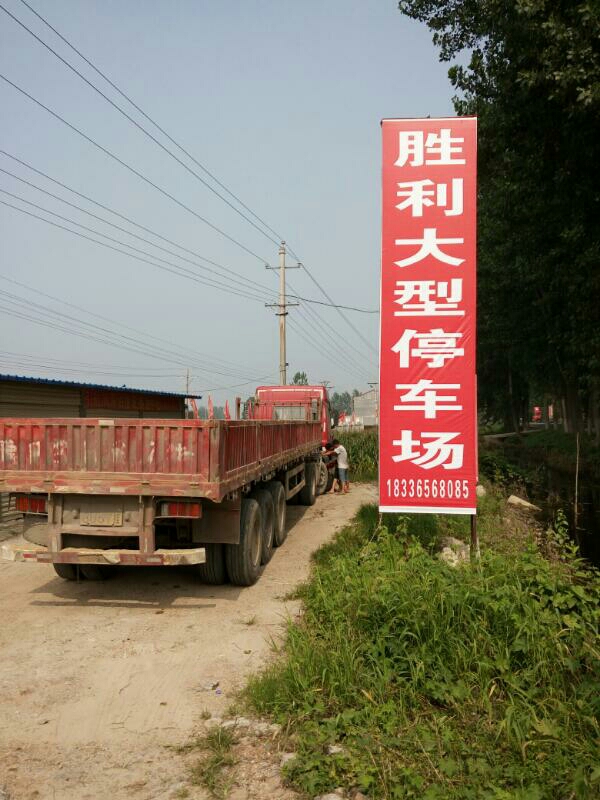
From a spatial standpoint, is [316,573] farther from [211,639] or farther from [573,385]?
[573,385]

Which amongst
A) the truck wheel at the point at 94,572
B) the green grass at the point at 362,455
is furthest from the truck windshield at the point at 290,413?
the truck wheel at the point at 94,572

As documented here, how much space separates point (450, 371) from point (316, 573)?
288 cm

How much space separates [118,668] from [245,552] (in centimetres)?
231

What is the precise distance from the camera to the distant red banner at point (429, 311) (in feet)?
24.0

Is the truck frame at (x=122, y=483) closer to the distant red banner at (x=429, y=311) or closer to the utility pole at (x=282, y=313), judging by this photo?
the distant red banner at (x=429, y=311)

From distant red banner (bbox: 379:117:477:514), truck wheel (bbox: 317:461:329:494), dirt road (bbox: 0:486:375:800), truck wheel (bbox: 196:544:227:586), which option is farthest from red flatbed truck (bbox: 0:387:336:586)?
truck wheel (bbox: 317:461:329:494)

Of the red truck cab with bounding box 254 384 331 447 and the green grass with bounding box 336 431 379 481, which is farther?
the green grass with bounding box 336 431 379 481

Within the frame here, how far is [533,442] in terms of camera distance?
1532 inches

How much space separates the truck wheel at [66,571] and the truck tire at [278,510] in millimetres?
2947

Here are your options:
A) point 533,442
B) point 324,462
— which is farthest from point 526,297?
point 533,442

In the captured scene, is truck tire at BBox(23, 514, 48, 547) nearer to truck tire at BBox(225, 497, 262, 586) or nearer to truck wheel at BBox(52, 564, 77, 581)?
truck wheel at BBox(52, 564, 77, 581)

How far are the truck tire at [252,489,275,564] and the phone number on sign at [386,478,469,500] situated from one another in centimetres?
195

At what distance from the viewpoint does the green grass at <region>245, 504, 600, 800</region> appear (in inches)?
138

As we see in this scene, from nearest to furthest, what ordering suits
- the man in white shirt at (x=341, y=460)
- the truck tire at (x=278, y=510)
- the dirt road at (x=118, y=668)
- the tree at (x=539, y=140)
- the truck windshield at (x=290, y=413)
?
the dirt road at (x=118, y=668) → the truck tire at (x=278, y=510) → the tree at (x=539, y=140) → the truck windshield at (x=290, y=413) → the man in white shirt at (x=341, y=460)
